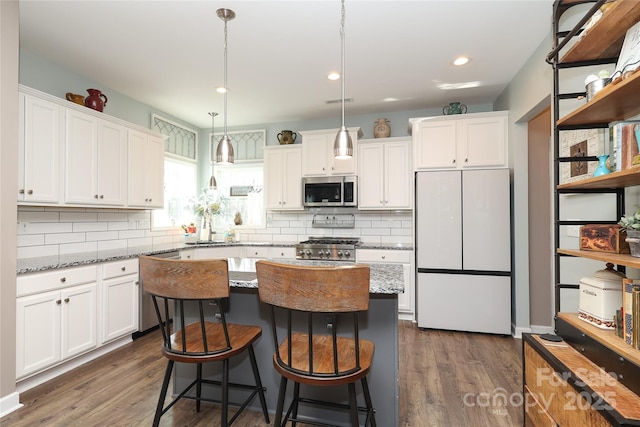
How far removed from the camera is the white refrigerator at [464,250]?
10.9 ft

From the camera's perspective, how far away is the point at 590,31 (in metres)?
1.46

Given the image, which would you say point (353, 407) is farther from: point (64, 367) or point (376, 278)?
point (64, 367)

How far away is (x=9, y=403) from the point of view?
78.8 inches

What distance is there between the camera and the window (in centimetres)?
434

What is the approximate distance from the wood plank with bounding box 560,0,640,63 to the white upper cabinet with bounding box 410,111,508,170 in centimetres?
185

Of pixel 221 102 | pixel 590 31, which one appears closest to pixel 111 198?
pixel 221 102

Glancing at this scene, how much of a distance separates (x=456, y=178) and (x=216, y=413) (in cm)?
310

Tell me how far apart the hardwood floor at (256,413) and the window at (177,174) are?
75.6 inches

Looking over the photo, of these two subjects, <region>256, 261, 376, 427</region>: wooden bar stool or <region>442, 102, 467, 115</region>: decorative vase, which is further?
<region>442, 102, 467, 115</region>: decorative vase

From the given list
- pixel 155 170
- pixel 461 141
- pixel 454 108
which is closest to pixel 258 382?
pixel 155 170

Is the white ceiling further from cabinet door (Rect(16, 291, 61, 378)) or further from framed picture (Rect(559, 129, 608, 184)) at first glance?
cabinet door (Rect(16, 291, 61, 378))

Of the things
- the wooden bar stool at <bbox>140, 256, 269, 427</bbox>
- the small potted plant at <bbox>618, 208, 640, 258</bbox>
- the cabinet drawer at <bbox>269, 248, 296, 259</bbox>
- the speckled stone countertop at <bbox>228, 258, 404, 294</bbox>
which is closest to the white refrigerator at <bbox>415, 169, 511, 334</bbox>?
the cabinet drawer at <bbox>269, 248, 296, 259</bbox>

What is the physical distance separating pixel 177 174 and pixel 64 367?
2.83 m

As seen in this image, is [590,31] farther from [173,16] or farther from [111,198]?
[111,198]
